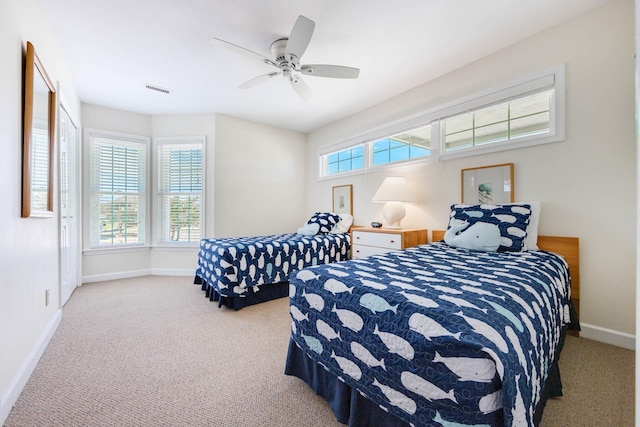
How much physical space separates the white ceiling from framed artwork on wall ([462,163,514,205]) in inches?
45.0

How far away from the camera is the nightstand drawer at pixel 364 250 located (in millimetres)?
3229

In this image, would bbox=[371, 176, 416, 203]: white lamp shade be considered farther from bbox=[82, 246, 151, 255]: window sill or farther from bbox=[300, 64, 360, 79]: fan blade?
bbox=[82, 246, 151, 255]: window sill

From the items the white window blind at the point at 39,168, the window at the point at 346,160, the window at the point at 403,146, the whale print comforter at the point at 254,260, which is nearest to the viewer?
the white window blind at the point at 39,168

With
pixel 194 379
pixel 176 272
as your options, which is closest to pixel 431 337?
pixel 194 379

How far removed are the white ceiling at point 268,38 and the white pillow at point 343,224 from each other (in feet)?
5.67

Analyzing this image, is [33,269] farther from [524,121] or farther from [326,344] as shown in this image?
[524,121]

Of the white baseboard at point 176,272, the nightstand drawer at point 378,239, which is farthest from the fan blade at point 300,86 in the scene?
the white baseboard at point 176,272

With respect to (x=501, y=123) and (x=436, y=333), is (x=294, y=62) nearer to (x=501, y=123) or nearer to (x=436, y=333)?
(x=501, y=123)

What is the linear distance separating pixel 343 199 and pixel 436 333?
3570 mm

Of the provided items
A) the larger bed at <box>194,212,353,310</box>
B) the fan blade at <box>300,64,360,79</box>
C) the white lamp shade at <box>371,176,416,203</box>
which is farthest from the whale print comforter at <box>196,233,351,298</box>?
the fan blade at <box>300,64,360,79</box>

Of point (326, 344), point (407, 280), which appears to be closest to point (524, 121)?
point (407, 280)

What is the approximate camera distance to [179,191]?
432 cm

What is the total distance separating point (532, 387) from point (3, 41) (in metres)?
2.88

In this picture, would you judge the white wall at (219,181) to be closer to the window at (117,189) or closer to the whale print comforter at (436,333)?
the window at (117,189)
